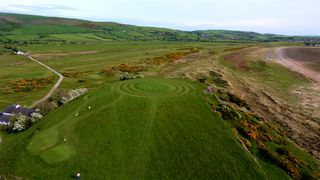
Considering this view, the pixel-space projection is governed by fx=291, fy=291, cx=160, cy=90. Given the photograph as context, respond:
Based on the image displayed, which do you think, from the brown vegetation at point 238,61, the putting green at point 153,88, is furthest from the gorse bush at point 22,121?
Result: the brown vegetation at point 238,61

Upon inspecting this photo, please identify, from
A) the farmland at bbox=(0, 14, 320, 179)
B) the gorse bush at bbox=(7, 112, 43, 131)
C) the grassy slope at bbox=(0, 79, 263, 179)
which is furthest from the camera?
the gorse bush at bbox=(7, 112, 43, 131)

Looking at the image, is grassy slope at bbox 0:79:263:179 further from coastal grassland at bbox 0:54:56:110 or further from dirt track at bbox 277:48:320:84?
dirt track at bbox 277:48:320:84

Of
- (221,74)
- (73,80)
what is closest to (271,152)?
(221,74)

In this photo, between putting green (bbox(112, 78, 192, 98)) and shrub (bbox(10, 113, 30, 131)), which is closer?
shrub (bbox(10, 113, 30, 131))

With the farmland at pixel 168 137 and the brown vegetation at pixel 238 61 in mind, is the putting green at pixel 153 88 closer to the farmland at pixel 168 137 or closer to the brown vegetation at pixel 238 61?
the farmland at pixel 168 137

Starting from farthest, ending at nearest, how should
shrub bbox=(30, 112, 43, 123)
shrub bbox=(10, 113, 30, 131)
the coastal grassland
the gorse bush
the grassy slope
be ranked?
the coastal grassland → shrub bbox=(30, 112, 43, 123) → the gorse bush → shrub bbox=(10, 113, 30, 131) → the grassy slope

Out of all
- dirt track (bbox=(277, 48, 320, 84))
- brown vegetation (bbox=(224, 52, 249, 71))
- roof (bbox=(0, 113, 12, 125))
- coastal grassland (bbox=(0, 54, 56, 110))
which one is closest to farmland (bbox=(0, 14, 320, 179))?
roof (bbox=(0, 113, 12, 125))

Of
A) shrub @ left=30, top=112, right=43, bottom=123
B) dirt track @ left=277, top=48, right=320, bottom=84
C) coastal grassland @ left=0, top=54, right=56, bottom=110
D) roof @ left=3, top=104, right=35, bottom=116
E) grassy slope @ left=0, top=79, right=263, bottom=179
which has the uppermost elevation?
dirt track @ left=277, top=48, right=320, bottom=84

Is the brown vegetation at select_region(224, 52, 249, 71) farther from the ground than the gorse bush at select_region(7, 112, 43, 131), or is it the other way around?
the brown vegetation at select_region(224, 52, 249, 71)

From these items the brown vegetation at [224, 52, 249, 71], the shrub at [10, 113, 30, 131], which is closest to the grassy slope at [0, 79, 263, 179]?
the shrub at [10, 113, 30, 131]

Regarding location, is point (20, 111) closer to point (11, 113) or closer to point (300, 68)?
point (11, 113)
